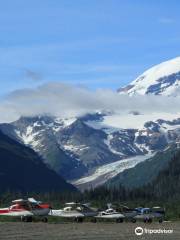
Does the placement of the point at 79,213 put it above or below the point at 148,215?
above

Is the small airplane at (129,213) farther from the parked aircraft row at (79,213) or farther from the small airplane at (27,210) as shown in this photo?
the small airplane at (27,210)

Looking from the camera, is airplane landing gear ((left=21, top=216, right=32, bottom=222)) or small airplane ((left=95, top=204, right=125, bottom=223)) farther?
small airplane ((left=95, top=204, right=125, bottom=223))

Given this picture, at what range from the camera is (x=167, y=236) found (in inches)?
→ 2815

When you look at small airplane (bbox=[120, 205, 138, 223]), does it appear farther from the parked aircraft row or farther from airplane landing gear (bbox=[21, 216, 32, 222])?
airplane landing gear (bbox=[21, 216, 32, 222])

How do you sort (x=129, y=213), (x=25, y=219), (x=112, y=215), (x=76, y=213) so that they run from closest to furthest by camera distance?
1. (x=25, y=219)
2. (x=112, y=215)
3. (x=129, y=213)
4. (x=76, y=213)

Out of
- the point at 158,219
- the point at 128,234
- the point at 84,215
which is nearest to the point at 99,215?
the point at 84,215

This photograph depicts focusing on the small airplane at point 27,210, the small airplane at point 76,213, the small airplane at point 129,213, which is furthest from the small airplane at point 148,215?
Result: the small airplane at point 27,210

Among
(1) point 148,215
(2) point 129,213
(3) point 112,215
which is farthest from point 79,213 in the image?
(1) point 148,215

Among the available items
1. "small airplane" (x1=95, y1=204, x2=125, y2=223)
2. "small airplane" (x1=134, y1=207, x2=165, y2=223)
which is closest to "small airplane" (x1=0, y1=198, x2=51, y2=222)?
"small airplane" (x1=95, y1=204, x2=125, y2=223)

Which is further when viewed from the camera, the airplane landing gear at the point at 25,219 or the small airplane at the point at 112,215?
the small airplane at the point at 112,215

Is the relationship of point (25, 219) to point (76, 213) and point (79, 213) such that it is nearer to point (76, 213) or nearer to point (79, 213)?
point (76, 213)

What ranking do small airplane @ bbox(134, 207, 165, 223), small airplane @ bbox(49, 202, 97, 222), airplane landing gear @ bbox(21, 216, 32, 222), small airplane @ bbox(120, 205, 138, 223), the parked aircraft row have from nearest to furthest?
airplane landing gear @ bbox(21, 216, 32, 222), the parked aircraft row, small airplane @ bbox(134, 207, 165, 223), small airplane @ bbox(120, 205, 138, 223), small airplane @ bbox(49, 202, 97, 222)

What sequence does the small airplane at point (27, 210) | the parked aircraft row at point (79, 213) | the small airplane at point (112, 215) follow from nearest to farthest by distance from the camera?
the small airplane at point (27, 210) → the parked aircraft row at point (79, 213) → the small airplane at point (112, 215)

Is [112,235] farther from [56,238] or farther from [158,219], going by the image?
[158,219]
